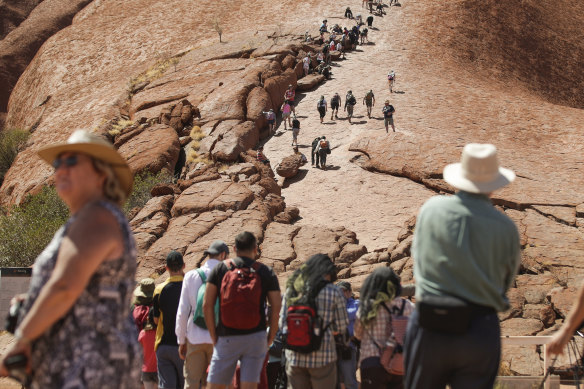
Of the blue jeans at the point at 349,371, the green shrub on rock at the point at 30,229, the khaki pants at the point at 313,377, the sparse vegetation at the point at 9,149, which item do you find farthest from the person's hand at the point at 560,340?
the sparse vegetation at the point at 9,149

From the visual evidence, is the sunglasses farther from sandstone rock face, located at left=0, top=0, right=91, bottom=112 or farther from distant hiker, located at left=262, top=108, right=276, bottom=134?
sandstone rock face, located at left=0, top=0, right=91, bottom=112

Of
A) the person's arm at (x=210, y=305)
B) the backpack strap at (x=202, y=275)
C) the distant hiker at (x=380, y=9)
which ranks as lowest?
the distant hiker at (x=380, y=9)

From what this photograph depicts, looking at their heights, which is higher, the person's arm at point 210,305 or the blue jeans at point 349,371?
the person's arm at point 210,305

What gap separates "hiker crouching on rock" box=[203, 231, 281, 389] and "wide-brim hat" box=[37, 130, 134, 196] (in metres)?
2.66

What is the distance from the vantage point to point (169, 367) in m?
8.03

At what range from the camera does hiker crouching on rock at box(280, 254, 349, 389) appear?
6031mm

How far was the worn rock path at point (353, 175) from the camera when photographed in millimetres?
21656

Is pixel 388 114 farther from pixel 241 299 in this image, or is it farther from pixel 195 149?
pixel 241 299

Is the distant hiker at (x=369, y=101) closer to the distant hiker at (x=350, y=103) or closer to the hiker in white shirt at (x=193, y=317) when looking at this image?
the distant hiker at (x=350, y=103)

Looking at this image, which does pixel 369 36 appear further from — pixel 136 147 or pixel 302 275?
pixel 302 275

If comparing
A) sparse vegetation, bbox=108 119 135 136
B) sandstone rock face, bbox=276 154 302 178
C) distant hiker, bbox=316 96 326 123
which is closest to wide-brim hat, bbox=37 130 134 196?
sandstone rock face, bbox=276 154 302 178

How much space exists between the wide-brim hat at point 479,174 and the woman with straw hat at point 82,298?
2.06 meters

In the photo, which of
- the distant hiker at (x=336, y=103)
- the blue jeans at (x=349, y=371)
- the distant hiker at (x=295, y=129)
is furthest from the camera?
the distant hiker at (x=336, y=103)

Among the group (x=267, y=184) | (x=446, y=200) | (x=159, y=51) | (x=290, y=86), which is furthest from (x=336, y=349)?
(x=159, y=51)
